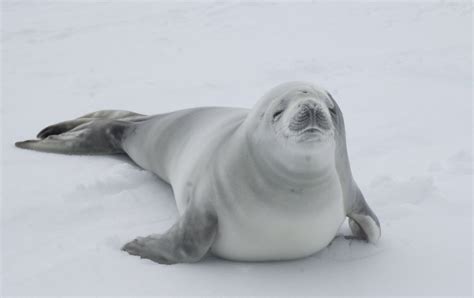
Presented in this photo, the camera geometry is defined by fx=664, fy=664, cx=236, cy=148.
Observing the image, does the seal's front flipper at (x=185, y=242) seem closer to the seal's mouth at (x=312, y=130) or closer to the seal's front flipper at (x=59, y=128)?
the seal's mouth at (x=312, y=130)

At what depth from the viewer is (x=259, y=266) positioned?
111 inches

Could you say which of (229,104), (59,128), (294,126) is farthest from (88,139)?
(294,126)

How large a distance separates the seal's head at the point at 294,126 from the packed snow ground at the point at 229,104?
1.75 ft

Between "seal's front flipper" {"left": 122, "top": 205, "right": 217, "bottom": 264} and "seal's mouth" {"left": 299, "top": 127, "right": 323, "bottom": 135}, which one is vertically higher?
"seal's mouth" {"left": 299, "top": 127, "right": 323, "bottom": 135}

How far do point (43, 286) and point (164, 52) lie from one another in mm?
5153

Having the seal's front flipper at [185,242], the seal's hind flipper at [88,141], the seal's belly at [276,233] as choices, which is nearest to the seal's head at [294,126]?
the seal's belly at [276,233]

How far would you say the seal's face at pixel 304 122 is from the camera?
7.72 feet

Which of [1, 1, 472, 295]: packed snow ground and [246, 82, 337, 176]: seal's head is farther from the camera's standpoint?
[1, 1, 472, 295]: packed snow ground

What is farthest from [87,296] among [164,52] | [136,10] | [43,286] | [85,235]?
[136,10]

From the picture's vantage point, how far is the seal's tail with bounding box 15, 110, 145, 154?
4.44 m

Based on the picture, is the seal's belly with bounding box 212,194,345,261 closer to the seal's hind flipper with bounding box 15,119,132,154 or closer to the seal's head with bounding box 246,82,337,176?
the seal's head with bounding box 246,82,337,176

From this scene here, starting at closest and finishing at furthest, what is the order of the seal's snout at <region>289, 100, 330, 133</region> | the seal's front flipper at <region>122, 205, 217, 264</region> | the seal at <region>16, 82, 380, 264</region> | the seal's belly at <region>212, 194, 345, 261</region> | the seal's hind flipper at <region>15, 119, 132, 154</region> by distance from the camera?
the seal's snout at <region>289, 100, 330, 133</region> < the seal at <region>16, 82, 380, 264</region> < the seal's belly at <region>212, 194, 345, 261</region> < the seal's front flipper at <region>122, 205, 217, 264</region> < the seal's hind flipper at <region>15, 119, 132, 154</region>

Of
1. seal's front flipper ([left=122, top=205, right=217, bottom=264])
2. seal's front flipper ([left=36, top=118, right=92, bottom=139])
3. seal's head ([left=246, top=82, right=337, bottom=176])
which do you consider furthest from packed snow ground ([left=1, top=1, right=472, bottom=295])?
seal's head ([left=246, top=82, right=337, bottom=176])

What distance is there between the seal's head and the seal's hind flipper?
1831 millimetres
